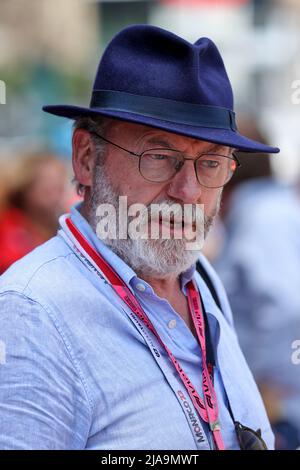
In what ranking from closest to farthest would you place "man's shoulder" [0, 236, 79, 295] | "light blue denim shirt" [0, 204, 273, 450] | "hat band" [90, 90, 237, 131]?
1. "light blue denim shirt" [0, 204, 273, 450]
2. "man's shoulder" [0, 236, 79, 295]
3. "hat band" [90, 90, 237, 131]

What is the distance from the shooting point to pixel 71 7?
18828mm

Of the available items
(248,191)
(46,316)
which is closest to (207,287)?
(46,316)

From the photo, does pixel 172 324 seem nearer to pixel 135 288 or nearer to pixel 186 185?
pixel 135 288

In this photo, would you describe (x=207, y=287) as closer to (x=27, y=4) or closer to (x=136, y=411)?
(x=136, y=411)

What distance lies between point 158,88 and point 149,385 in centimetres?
76

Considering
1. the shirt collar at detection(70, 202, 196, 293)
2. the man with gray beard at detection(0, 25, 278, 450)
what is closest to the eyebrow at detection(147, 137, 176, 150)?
the man with gray beard at detection(0, 25, 278, 450)

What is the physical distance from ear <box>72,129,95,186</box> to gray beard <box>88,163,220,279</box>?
4 centimetres

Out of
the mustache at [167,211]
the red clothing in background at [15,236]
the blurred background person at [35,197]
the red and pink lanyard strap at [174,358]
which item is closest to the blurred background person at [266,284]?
the red clothing in background at [15,236]

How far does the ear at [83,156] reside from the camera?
2.21 meters

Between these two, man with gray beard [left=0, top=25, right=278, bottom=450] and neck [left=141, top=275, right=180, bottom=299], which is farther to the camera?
neck [left=141, top=275, right=180, bottom=299]

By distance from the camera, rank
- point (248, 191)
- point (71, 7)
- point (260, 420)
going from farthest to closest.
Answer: point (71, 7), point (248, 191), point (260, 420)

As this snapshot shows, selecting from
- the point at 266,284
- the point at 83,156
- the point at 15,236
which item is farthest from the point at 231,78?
the point at 83,156

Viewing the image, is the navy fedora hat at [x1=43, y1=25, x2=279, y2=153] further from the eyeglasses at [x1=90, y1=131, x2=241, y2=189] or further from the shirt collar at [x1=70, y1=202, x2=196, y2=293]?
the shirt collar at [x1=70, y1=202, x2=196, y2=293]

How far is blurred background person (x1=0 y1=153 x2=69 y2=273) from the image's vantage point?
514cm
